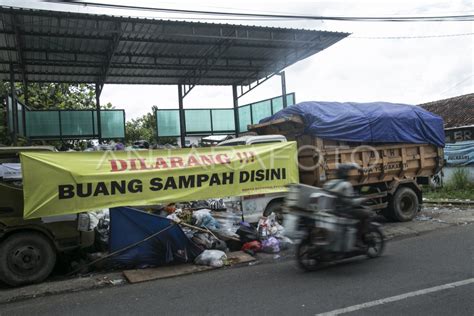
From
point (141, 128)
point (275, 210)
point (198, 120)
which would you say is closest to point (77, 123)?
point (198, 120)

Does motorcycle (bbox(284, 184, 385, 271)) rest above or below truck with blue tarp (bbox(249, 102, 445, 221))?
below

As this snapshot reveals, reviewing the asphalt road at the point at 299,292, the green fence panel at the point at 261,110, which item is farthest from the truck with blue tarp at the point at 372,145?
the green fence panel at the point at 261,110

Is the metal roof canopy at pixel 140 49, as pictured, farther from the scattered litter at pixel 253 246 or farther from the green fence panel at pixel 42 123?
the scattered litter at pixel 253 246

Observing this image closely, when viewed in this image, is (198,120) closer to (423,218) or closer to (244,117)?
(244,117)

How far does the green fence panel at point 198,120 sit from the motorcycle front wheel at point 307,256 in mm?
11168

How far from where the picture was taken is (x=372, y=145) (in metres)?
10.2

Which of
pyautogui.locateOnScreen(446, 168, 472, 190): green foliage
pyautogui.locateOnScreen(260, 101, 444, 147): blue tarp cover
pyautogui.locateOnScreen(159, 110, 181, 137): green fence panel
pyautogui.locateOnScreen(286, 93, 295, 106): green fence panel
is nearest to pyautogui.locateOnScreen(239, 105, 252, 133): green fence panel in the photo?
pyautogui.locateOnScreen(286, 93, 295, 106): green fence panel

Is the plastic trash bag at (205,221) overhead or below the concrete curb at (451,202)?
overhead

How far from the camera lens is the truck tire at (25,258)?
608 centimetres

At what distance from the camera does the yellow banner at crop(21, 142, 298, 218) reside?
253 inches

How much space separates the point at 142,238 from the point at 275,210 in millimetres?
3117

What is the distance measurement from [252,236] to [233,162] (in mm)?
1484

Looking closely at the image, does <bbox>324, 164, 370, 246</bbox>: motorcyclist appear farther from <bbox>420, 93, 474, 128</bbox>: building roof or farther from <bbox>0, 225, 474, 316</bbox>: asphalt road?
<bbox>420, 93, 474, 128</bbox>: building roof

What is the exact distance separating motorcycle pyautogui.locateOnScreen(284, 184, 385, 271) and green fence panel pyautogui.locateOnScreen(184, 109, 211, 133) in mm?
10807
